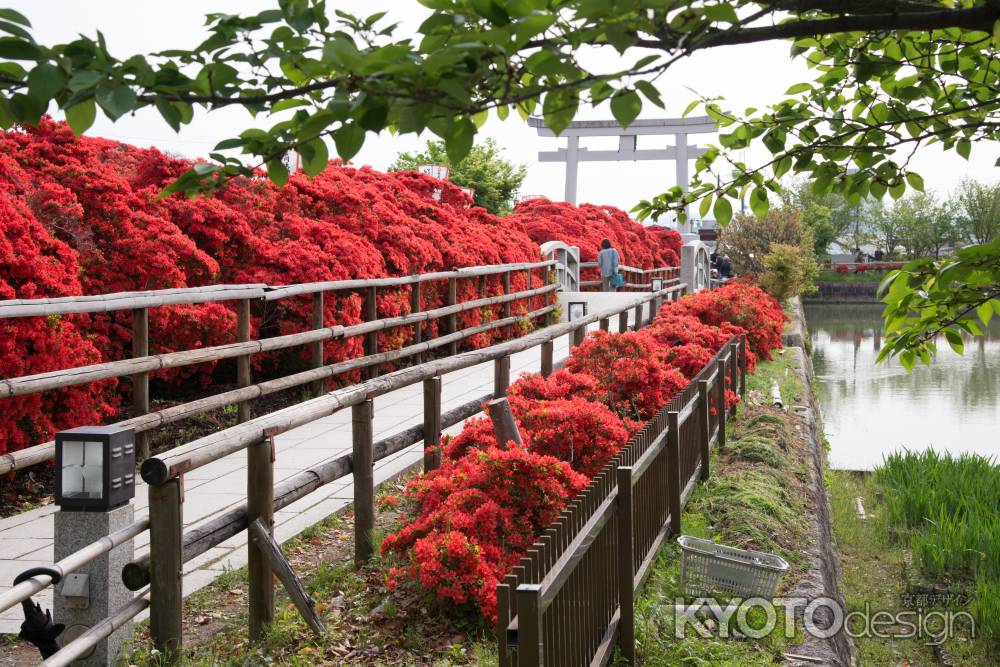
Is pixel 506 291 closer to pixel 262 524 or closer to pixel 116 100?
pixel 262 524

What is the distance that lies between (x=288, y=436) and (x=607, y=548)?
13.9 ft

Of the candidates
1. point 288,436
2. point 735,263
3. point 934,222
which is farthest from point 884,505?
point 934,222

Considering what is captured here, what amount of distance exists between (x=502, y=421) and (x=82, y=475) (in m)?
2.52

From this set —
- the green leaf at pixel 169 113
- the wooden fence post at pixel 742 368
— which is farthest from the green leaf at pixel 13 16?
the wooden fence post at pixel 742 368

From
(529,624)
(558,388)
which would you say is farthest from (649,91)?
(558,388)

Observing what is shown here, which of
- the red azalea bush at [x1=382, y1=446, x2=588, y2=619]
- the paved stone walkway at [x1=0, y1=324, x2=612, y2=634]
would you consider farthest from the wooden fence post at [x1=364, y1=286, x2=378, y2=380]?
the red azalea bush at [x1=382, y1=446, x2=588, y2=619]

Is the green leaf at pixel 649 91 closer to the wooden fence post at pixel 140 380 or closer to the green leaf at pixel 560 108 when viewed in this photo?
the green leaf at pixel 560 108

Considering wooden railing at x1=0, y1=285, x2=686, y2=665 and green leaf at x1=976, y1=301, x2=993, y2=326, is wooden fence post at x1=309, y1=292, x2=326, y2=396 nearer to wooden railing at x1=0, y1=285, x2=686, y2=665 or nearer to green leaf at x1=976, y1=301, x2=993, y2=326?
wooden railing at x1=0, y1=285, x2=686, y2=665

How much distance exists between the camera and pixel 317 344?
8.49 meters

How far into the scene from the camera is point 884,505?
9.82m

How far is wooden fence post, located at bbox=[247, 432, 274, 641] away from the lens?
12.3ft

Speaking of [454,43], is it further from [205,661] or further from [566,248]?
[566,248]

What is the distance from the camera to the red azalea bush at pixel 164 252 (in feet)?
19.4

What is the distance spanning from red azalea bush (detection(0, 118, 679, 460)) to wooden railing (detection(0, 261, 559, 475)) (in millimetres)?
229
